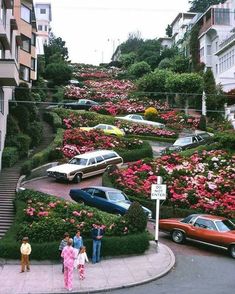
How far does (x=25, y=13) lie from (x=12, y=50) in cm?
1311

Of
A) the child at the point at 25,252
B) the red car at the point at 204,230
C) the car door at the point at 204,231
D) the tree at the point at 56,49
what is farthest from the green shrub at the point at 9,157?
the tree at the point at 56,49

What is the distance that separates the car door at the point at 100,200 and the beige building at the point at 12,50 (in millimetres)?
8496

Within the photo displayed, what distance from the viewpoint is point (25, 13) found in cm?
4838

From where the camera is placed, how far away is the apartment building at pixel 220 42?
191 feet

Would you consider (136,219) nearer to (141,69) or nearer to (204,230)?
(204,230)

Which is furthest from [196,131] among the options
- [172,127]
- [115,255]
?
[115,255]

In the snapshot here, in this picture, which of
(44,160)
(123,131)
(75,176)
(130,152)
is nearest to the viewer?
(75,176)

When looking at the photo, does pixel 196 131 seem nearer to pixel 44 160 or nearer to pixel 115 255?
pixel 44 160

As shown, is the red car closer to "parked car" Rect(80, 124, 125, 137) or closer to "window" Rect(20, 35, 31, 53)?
"parked car" Rect(80, 124, 125, 137)

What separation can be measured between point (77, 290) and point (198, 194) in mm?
12747

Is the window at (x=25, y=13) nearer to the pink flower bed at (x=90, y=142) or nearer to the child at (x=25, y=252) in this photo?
the pink flower bed at (x=90, y=142)

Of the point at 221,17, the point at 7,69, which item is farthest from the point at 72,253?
the point at 221,17

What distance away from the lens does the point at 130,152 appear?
37250 mm

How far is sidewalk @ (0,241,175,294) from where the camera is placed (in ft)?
49.5
